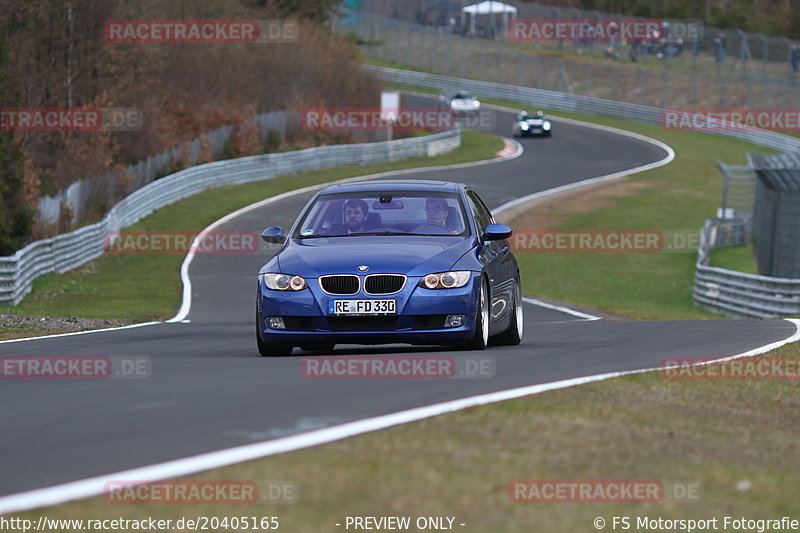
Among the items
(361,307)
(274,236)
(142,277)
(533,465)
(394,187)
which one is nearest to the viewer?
(533,465)

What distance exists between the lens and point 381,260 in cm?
1091

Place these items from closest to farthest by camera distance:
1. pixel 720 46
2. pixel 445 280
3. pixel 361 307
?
pixel 361 307
pixel 445 280
pixel 720 46

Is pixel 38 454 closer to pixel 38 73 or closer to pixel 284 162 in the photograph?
pixel 38 73

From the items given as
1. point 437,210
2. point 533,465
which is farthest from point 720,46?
point 533,465

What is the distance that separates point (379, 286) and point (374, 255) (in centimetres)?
32

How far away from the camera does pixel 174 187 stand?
1759 inches

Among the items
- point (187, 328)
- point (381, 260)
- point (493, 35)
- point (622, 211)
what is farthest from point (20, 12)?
point (493, 35)

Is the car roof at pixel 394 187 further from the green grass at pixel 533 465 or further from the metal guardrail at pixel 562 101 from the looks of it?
the metal guardrail at pixel 562 101

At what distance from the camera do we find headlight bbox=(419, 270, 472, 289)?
10867mm

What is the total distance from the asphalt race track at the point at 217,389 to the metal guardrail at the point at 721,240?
30.9 feet

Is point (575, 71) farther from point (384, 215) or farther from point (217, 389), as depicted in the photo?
point (217, 389)

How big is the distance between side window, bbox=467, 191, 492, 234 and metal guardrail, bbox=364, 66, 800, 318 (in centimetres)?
1273

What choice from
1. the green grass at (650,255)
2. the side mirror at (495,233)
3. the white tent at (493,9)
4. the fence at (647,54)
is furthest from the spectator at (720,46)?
the side mirror at (495,233)

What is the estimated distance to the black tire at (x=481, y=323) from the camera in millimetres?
11109
